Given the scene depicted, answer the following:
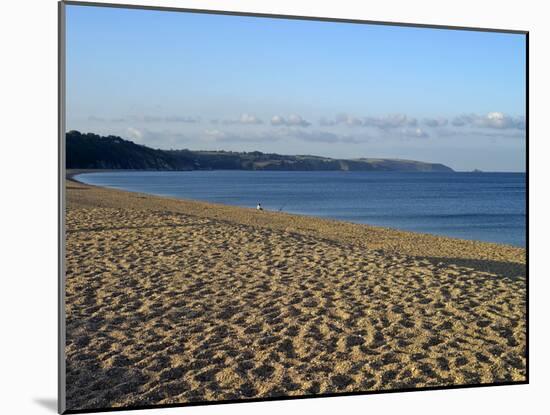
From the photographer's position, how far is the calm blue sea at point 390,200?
75.4ft

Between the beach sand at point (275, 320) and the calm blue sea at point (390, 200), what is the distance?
9219 mm

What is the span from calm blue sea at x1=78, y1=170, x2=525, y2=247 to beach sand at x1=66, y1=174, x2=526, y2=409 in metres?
9.22

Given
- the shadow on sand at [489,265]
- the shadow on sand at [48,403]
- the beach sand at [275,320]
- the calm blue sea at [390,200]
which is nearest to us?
the shadow on sand at [48,403]

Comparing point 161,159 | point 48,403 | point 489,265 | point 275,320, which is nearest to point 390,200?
point 161,159

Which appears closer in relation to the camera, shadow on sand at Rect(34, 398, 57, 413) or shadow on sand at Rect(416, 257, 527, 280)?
shadow on sand at Rect(34, 398, 57, 413)

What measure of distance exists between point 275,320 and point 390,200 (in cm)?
2857

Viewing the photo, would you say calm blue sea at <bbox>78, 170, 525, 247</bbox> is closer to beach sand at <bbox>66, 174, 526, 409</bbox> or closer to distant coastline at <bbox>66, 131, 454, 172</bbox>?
distant coastline at <bbox>66, 131, 454, 172</bbox>

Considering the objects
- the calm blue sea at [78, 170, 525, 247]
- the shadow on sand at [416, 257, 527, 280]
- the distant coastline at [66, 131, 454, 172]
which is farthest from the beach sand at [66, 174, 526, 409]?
the calm blue sea at [78, 170, 525, 247]

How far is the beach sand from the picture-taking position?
4.71 meters

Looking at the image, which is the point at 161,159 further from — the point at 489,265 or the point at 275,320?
the point at 275,320

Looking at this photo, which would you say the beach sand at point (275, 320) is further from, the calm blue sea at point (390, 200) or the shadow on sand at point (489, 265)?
the calm blue sea at point (390, 200)

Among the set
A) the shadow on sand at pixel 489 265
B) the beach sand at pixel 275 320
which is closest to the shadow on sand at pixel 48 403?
the beach sand at pixel 275 320

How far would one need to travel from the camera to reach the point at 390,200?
1316 inches
